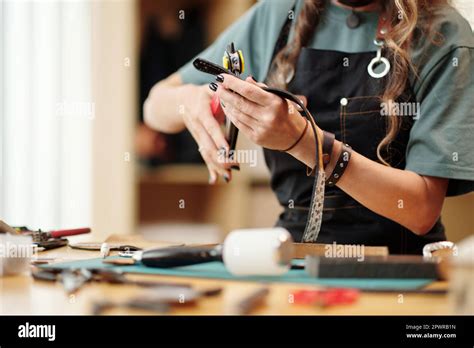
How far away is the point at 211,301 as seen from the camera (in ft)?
1.62

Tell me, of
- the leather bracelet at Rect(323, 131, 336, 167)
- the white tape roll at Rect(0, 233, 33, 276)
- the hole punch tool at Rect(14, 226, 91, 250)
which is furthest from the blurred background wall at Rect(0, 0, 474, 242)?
the white tape roll at Rect(0, 233, 33, 276)

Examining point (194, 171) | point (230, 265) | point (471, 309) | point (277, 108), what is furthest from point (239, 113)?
point (194, 171)

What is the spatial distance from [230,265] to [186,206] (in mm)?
1610

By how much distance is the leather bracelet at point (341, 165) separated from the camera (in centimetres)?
77

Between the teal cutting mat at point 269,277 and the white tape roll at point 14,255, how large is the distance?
0.07 ft

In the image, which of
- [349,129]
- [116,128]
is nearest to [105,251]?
[349,129]

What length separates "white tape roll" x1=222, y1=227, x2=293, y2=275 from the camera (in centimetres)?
52

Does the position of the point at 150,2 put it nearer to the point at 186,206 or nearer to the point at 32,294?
the point at 186,206

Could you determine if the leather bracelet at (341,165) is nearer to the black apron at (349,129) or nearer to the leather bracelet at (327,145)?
the leather bracelet at (327,145)

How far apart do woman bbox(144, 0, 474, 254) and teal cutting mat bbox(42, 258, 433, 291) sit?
0.19 meters

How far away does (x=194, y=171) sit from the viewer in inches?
78.4

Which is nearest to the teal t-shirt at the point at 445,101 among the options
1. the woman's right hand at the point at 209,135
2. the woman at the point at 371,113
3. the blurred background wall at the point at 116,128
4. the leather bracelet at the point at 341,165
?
the woman at the point at 371,113

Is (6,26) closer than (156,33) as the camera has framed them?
Yes
